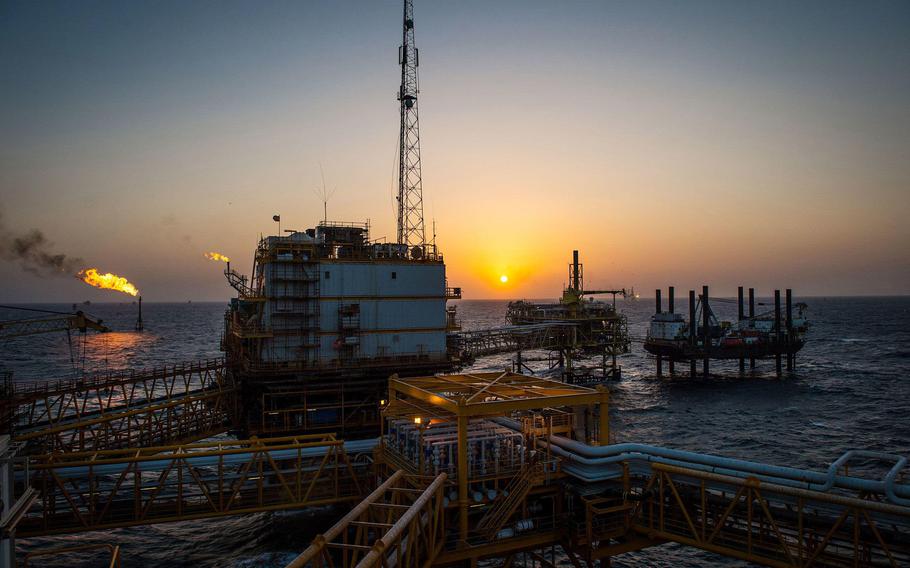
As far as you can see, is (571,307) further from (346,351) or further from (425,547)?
(425,547)

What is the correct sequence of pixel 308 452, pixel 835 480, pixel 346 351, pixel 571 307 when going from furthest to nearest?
pixel 571 307
pixel 346 351
pixel 308 452
pixel 835 480

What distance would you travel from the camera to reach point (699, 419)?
65000 millimetres

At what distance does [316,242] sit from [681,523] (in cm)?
3314

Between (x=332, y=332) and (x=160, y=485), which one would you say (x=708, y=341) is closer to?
(x=332, y=332)

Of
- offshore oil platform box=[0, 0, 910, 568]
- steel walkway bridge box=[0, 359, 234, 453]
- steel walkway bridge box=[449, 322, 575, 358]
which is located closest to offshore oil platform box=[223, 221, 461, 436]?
offshore oil platform box=[0, 0, 910, 568]

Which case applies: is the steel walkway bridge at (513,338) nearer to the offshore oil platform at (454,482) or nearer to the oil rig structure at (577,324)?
the oil rig structure at (577,324)

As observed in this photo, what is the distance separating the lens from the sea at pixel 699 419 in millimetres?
34688

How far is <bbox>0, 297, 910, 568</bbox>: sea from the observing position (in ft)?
114

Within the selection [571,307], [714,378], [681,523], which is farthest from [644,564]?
[714,378]

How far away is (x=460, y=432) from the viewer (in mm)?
20750

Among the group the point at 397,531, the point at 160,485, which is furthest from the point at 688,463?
the point at 160,485

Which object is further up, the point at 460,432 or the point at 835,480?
the point at 460,432

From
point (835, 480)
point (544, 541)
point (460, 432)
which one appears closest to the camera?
point (835, 480)

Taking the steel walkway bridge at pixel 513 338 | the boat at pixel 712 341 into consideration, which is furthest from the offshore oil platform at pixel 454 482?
the boat at pixel 712 341
